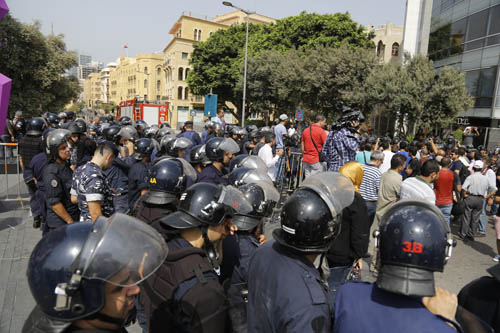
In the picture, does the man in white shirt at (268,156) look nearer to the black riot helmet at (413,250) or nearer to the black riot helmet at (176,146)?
the black riot helmet at (176,146)

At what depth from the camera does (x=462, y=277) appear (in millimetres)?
5434

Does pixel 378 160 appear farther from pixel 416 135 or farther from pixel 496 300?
pixel 416 135

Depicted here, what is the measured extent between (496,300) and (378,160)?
4057 millimetres

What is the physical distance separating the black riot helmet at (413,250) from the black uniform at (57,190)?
358 cm

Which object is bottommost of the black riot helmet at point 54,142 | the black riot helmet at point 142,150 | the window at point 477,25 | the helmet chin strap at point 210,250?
the helmet chin strap at point 210,250

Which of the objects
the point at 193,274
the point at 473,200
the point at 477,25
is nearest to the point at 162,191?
the point at 193,274

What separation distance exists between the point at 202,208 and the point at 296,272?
84cm

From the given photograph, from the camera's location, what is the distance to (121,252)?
137cm

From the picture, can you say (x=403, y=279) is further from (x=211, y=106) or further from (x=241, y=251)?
(x=211, y=106)

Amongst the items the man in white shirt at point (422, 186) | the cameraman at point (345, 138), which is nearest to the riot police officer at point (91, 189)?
the man in white shirt at point (422, 186)

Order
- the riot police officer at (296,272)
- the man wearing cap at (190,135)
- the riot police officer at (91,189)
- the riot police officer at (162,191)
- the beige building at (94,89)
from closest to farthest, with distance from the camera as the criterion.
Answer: the riot police officer at (296,272) → the riot police officer at (162,191) → the riot police officer at (91,189) → the man wearing cap at (190,135) → the beige building at (94,89)

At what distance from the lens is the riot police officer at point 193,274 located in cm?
171

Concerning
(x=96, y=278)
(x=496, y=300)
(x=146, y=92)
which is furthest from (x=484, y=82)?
(x=146, y=92)

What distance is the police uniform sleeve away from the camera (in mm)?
3713
